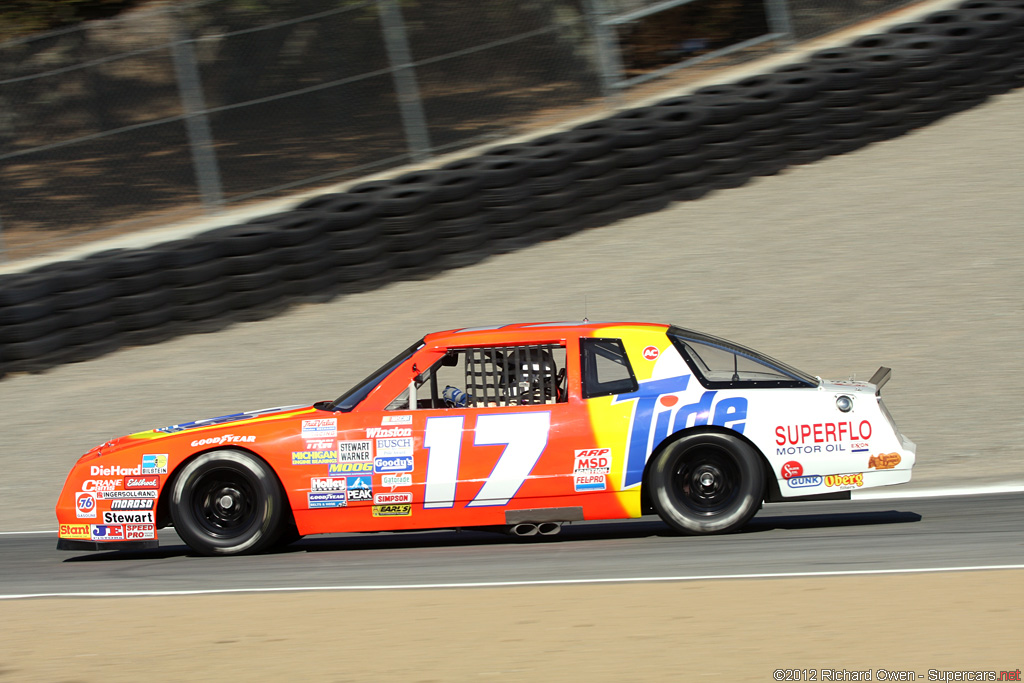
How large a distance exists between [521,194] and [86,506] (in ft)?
25.6

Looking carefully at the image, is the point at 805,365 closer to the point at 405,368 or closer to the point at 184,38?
the point at 405,368

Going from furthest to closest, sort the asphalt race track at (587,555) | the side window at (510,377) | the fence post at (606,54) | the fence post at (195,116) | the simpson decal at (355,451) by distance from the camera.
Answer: the fence post at (606,54) < the fence post at (195,116) < the side window at (510,377) < the simpson decal at (355,451) < the asphalt race track at (587,555)

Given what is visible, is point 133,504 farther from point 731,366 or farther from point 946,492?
point 946,492

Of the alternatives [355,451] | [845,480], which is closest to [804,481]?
[845,480]

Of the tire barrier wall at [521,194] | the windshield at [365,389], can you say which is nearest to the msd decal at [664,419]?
the windshield at [365,389]

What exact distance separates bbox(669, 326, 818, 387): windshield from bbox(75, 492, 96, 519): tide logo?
3801 mm

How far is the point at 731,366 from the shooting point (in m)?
7.02

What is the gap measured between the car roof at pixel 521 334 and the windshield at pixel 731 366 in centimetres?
21

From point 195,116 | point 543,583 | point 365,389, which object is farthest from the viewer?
point 195,116

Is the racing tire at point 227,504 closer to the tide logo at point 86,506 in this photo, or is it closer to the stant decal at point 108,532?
the stant decal at point 108,532

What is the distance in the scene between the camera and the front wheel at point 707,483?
6668 mm

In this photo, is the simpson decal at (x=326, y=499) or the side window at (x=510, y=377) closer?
the simpson decal at (x=326, y=499)

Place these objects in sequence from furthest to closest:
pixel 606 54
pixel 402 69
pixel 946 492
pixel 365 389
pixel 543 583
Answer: pixel 606 54 < pixel 402 69 < pixel 946 492 < pixel 365 389 < pixel 543 583

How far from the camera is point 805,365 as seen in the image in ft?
34.9
